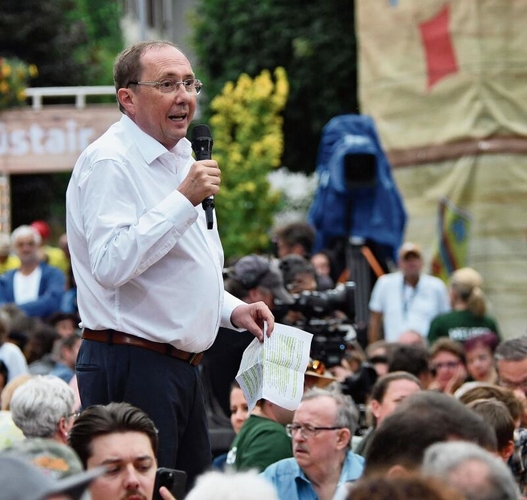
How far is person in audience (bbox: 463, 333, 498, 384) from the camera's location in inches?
432

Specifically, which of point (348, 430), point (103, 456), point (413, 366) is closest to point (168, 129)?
point (103, 456)

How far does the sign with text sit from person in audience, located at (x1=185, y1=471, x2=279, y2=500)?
16.0 m

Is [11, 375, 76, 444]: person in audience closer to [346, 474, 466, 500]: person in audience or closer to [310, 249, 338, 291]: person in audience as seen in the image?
[346, 474, 466, 500]: person in audience

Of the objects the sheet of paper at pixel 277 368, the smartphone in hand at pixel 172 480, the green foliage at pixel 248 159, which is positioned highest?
the sheet of paper at pixel 277 368

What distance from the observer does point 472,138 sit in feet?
61.2

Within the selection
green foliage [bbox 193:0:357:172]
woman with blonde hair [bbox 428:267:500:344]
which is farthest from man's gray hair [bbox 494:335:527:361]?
green foliage [bbox 193:0:357:172]

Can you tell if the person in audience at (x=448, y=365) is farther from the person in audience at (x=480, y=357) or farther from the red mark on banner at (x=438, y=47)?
the red mark on banner at (x=438, y=47)

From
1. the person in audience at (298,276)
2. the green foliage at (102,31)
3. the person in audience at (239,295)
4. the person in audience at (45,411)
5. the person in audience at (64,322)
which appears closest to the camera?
the person in audience at (45,411)

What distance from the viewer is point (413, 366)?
987 cm

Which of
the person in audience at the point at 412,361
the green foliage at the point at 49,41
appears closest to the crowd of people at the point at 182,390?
the person in audience at the point at 412,361

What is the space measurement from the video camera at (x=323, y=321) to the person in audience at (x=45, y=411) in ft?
8.68

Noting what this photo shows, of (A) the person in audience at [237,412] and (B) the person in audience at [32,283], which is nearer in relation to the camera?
(A) the person in audience at [237,412]

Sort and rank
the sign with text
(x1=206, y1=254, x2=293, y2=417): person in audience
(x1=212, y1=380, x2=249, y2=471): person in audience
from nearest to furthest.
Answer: (x1=212, y1=380, x2=249, y2=471): person in audience → (x1=206, y1=254, x2=293, y2=417): person in audience → the sign with text

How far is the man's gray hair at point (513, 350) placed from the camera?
870cm
